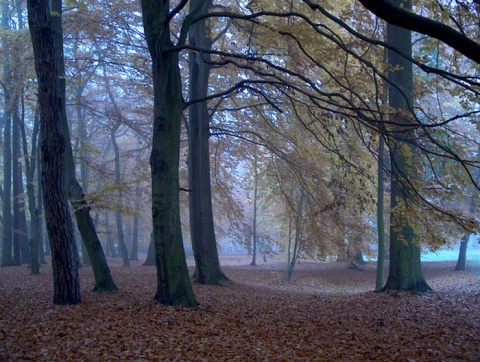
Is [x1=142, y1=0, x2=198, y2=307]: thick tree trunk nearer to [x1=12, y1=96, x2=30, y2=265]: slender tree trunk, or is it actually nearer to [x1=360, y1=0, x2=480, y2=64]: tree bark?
[x1=360, y1=0, x2=480, y2=64]: tree bark

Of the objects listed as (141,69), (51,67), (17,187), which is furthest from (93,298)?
(17,187)

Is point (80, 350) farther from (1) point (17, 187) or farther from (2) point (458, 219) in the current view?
(1) point (17, 187)

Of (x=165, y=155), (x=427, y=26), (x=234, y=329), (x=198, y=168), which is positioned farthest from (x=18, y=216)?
(x=427, y=26)

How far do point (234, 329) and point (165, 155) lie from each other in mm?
3217

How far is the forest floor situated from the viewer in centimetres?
520

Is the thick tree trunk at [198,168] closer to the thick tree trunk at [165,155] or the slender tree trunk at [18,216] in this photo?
the thick tree trunk at [165,155]

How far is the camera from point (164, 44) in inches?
282

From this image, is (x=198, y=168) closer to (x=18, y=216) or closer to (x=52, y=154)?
(x=52, y=154)

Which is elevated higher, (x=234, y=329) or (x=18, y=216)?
(x=18, y=216)

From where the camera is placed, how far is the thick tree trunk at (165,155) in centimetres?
716

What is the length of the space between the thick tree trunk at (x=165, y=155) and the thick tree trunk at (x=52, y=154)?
5.67ft

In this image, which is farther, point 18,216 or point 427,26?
point 18,216

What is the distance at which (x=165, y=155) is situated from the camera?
7.17m

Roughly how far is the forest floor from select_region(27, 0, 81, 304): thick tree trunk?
63 cm
